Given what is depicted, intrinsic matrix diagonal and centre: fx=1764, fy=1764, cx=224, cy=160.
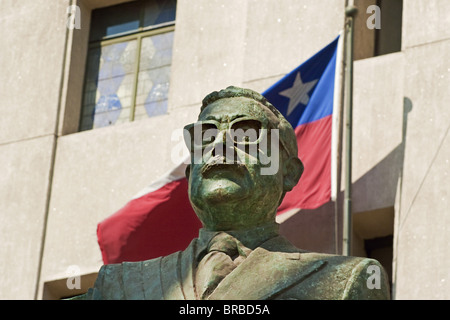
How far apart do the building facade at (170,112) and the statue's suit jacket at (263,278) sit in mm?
6309

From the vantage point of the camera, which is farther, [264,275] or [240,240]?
[240,240]

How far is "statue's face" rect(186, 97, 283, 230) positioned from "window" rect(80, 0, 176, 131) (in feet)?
32.1

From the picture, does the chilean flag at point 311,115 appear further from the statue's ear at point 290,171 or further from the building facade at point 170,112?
the statue's ear at point 290,171

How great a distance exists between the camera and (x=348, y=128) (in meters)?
15.2

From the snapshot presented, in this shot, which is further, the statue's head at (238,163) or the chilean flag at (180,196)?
the chilean flag at (180,196)

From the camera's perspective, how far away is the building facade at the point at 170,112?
15430 mm

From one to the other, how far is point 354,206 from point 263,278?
7.67 metres

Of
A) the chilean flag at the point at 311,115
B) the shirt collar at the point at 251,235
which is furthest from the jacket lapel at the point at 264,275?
the chilean flag at the point at 311,115

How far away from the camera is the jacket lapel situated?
26.5 ft

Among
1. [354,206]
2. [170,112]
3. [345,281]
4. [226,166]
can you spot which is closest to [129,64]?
[170,112]

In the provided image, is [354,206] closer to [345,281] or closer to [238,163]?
[238,163]

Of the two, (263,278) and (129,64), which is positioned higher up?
(129,64)

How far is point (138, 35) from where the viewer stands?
1909 cm

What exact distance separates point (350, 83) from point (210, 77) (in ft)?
8.37
